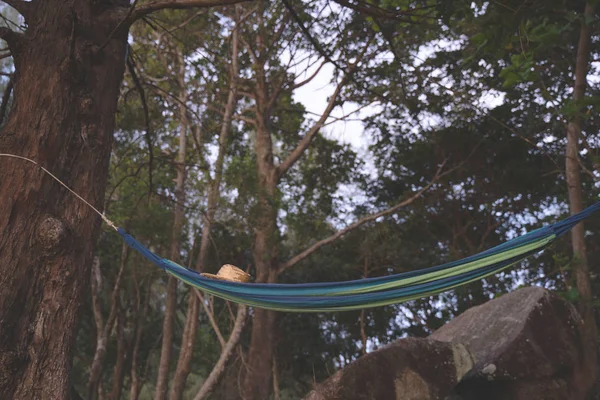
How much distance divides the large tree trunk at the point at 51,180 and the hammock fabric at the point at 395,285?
477mm

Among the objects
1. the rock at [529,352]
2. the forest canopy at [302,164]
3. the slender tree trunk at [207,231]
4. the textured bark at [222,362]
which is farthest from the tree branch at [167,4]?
the textured bark at [222,362]

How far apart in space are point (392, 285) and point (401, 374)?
1.80 metres

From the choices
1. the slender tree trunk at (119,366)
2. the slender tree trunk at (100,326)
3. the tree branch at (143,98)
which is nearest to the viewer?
the tree branch at (143,98)

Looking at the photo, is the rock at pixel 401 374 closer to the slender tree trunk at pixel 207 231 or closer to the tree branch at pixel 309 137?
the slender tree trunk at pixel 207 231

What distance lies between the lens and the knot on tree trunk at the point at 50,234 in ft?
6.37

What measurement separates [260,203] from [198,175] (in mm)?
1440

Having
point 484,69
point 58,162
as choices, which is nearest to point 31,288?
point 58,162

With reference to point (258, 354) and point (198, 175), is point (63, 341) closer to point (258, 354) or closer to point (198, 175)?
point (258, 354)

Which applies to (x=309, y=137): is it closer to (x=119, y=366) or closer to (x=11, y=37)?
(x=119, y=366)

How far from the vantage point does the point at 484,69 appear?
6.34 meters

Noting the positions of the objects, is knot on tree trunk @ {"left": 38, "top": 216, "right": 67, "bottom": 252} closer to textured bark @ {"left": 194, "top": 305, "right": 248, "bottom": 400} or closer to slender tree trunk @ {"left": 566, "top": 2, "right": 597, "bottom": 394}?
slender tree trunk @ {"left": 566, "top": 2, "right": 597, "bottom": 394}

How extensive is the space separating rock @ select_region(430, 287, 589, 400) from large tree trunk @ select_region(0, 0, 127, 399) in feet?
8.92

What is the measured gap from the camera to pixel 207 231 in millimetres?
6199

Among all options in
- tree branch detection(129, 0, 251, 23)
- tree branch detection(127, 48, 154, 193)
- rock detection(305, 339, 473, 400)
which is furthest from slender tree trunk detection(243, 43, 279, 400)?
tree branch detection(129, 0, 251, 23)
